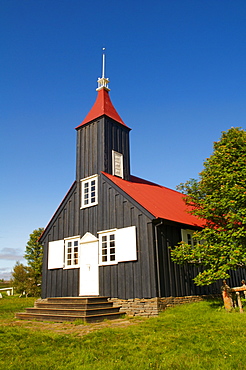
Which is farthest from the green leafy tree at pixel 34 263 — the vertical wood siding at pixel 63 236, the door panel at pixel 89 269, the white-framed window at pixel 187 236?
the white-framed window at pixel 187 236

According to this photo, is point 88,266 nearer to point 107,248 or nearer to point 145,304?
point 107,248

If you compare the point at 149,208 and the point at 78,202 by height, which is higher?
the point at 78,202

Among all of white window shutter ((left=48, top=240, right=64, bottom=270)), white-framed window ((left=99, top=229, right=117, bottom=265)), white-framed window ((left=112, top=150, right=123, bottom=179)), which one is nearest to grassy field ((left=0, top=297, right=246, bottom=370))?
white-framed window ((left=99, top=229, right=117, bottom=265))

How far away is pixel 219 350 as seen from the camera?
21.1ft

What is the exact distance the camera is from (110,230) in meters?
14.9

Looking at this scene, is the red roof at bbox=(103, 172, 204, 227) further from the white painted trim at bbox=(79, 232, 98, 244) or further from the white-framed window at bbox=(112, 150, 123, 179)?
the white painted trim at bbox=(79, 232, 98, 244)

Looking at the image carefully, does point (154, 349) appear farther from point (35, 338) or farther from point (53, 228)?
point (53, 228)

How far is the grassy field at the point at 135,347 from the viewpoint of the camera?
5.81m

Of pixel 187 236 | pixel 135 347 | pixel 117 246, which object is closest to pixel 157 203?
pixel 187 236

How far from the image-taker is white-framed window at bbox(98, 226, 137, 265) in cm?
1370

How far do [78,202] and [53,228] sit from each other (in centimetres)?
243

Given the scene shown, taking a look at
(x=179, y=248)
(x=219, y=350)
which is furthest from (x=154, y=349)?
(x=179, y=248)

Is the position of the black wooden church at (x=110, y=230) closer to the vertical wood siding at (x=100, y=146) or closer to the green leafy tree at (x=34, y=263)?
the vertical wood siding at (x=100, y=146)

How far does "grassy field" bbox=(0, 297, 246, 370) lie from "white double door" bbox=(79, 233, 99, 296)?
4992mm
